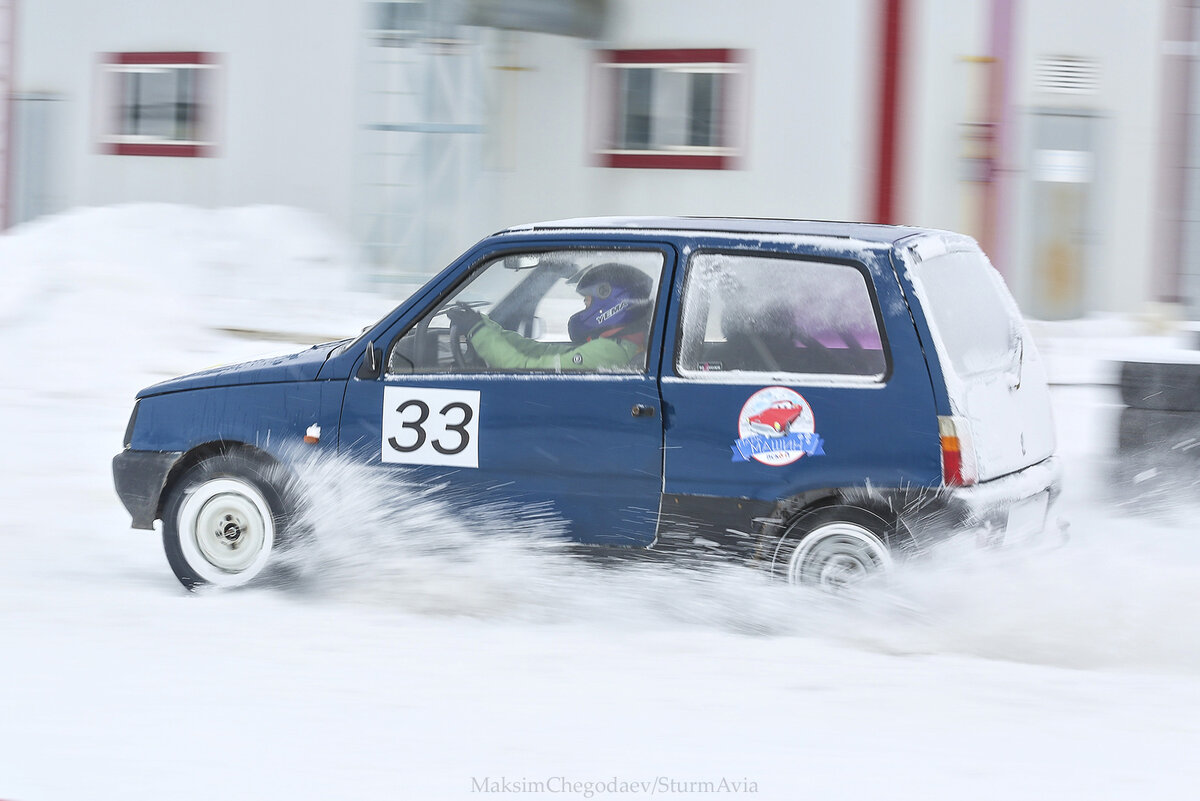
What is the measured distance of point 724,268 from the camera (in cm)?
527

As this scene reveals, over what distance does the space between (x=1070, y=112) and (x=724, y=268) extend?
33.8 ft

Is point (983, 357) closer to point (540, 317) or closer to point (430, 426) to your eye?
point (540, 317)

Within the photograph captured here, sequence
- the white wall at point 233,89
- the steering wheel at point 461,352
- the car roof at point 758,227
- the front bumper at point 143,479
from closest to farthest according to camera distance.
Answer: the car roof at point 758,227, the steering wheel at point 461,352, the front bumper at point 143,479, the white wall at point 233,89

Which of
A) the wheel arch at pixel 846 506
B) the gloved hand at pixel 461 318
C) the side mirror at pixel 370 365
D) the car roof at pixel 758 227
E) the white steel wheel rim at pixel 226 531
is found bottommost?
the white steel wheel rim at pixel 226 531

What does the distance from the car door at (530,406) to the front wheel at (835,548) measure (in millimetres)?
510

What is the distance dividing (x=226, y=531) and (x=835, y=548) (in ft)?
7.76

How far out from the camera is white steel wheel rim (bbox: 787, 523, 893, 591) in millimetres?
5109

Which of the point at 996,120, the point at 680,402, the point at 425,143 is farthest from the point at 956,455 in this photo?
the point at 425,143

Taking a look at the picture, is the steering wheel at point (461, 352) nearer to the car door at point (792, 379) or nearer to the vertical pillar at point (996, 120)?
the car door at point (792, 379)

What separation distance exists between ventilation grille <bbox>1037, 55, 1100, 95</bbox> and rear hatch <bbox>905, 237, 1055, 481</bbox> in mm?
9509

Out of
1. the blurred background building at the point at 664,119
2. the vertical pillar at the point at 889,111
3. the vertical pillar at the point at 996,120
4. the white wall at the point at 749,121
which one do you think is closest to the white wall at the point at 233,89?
the blurred background building at the point at 664,119

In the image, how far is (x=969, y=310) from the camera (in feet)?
17.5

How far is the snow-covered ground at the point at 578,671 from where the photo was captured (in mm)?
3922

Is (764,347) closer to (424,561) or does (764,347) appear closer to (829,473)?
(829,473)
